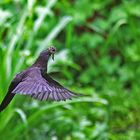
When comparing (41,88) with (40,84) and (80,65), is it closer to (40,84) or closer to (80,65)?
(40,84)

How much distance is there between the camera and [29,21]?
3404mm

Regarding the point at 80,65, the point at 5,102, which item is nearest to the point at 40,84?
the point at 5,102

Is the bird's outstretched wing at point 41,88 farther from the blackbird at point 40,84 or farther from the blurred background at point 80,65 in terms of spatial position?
the blurred background at point 80,65

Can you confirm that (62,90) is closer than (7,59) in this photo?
Yes

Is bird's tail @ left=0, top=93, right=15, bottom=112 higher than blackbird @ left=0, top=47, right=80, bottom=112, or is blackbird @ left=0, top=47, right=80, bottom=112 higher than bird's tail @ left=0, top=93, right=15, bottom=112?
blackbird @ left=0, top=47, right=80, bottom=112

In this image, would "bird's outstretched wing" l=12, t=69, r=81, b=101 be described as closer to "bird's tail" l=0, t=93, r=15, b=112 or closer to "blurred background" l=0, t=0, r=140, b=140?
"bird's tail" l=0, t=93, r=15, b=112

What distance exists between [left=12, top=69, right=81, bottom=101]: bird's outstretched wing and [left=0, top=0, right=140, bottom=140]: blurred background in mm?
1461

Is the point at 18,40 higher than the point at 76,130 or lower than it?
higher

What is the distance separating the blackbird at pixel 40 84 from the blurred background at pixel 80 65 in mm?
1454

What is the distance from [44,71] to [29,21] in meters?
2.14

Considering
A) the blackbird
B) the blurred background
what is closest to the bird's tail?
the blackbird

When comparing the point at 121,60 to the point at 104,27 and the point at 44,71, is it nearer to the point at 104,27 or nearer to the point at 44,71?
the point at 104,27

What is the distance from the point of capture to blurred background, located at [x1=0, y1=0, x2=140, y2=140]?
10.5 ft

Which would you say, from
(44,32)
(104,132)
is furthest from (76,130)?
(44,32)
